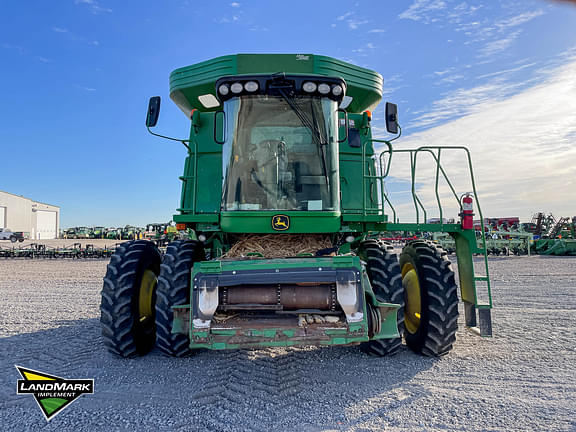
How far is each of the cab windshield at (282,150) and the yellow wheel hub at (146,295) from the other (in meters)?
1.73

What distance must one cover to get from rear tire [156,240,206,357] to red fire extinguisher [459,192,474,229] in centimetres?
357

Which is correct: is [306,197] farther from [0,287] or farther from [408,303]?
[0,287]

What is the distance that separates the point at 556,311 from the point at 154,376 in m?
7.92

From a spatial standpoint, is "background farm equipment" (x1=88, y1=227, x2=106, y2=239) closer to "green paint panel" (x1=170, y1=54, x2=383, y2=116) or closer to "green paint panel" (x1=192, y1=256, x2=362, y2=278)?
"green paint panel" (x1=170, y1=54, x2=383, y2=116)

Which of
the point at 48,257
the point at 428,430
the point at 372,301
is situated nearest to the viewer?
the point at 428,430

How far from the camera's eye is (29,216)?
71.1 metres

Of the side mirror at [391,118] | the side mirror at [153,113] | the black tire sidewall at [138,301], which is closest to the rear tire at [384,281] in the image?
the side mirror at [391,118]

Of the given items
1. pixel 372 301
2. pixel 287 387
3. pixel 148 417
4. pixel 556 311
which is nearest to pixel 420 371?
pixel 372 301

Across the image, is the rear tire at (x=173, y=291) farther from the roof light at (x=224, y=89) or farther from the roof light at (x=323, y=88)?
the roof light at (x=323, y=88)

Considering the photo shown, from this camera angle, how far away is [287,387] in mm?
4180

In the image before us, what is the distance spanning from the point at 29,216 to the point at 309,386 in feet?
268

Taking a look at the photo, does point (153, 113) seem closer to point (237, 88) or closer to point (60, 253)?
point (237, 88)

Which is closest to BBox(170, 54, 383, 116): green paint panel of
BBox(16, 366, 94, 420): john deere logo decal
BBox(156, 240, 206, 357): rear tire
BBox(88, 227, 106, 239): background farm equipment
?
BBox(156, 240, 206, 357): rear tire

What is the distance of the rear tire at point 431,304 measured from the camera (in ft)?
16.3
